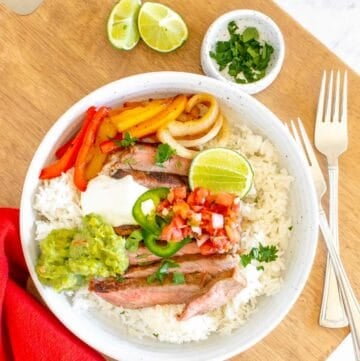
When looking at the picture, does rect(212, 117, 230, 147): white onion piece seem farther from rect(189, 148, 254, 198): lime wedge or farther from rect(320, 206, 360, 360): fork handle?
rect(320, 206, 360, 360): fork handle

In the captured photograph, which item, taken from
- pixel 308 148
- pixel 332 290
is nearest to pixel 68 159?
pixel 308 148

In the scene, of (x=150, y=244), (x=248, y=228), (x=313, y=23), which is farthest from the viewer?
(x=313, y=23)

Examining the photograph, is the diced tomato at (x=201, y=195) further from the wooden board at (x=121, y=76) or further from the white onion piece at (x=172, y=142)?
the wooden board at (x=121, y=76)

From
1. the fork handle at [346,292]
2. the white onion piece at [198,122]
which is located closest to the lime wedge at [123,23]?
the white onion piece at [198,122]

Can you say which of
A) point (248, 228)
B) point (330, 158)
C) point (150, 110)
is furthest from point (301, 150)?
point (150, 110)

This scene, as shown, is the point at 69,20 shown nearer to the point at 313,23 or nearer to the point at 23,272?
the point at 23,272

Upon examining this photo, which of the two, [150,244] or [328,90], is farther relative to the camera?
[328,90]
